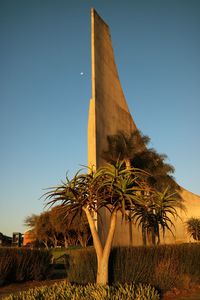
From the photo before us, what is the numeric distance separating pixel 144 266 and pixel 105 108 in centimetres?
2866

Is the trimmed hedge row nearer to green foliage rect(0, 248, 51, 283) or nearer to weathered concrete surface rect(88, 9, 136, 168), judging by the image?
green foliage rect(0, 248, 51, 283)

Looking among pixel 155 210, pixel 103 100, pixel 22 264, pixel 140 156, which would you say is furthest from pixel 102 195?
pixel 103 100

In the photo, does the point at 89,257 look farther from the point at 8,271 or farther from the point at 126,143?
the point at 126,143

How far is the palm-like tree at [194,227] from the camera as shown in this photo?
5066 centimetres

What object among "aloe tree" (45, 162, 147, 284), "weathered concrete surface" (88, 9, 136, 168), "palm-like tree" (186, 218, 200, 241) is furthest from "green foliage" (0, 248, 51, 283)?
"palm-like tree" (186, 218, 200, 241)

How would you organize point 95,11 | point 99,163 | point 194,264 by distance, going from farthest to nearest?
point 95,11
point 99,163
point 194,264

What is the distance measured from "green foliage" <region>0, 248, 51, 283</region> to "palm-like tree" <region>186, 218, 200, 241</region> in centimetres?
3902

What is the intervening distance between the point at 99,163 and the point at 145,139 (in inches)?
238

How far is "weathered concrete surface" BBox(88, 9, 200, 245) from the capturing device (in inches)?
1377

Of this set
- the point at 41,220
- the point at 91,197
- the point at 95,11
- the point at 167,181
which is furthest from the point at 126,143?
the point at 41,220

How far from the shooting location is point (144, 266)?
40.3ft

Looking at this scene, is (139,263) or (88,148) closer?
(139,263)

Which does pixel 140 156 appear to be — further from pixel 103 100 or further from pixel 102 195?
pixel 102 195

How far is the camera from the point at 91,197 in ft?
36.2
